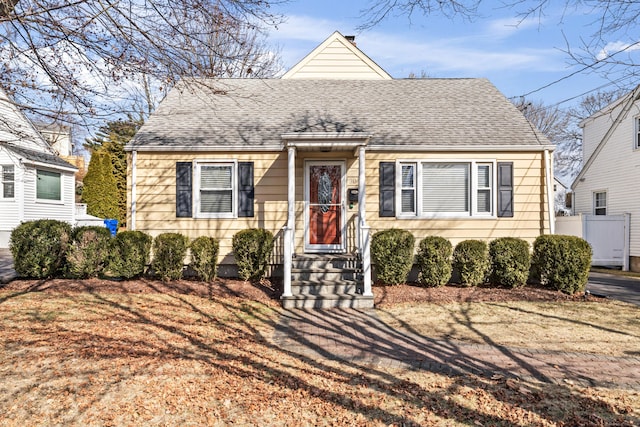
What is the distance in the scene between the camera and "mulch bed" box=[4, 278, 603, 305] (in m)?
7.68

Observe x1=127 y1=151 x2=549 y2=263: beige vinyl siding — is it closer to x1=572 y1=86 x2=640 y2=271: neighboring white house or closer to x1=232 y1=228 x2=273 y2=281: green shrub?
x1=232 y1=228 x2=273 y2=281: green shrub

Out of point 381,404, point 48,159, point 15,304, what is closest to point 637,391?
point 381,404

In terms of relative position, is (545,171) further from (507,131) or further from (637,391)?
(637,391)

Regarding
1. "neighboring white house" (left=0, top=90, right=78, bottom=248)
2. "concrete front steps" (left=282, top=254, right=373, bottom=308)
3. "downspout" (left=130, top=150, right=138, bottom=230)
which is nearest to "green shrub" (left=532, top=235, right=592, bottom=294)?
"concrete front steps" (left=282, top=254, right=373, bottom=308)

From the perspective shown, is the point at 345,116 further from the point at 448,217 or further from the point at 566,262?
the point at 566,262

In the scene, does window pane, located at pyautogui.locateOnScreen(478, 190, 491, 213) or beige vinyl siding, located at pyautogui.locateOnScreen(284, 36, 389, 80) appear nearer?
window pane, located at pyautogui.locateOnScreen(478, 190, 491, 213)

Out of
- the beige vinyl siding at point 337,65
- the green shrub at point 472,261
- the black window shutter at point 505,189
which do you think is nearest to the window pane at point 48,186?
the beige vinyl siding at point 337,65

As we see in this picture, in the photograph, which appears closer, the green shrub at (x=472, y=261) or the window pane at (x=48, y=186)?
the green shrub at (x=472, y=261)

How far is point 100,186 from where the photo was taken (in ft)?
64.8

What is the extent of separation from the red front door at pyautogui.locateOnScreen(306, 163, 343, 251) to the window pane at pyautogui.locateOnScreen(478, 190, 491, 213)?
3.29 m

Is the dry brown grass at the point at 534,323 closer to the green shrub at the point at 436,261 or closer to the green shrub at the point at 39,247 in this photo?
the green shrub at the point at 436,261

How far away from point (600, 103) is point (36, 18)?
29546mm

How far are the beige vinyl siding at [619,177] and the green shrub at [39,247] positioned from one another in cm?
1662

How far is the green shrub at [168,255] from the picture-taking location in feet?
27.9
